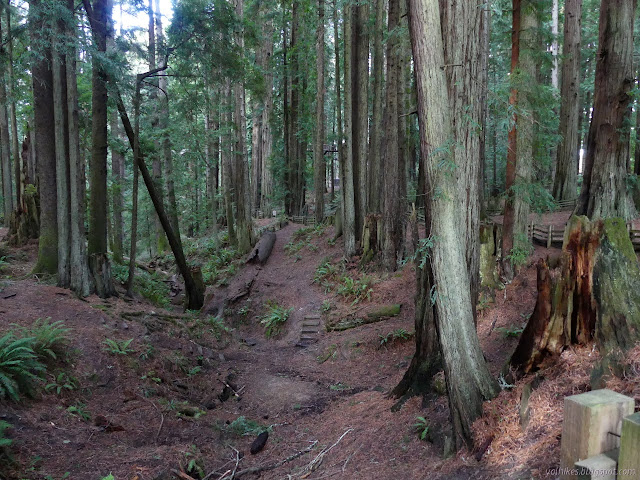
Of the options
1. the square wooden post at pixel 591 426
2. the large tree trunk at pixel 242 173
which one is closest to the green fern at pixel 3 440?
the square wooden post at pixel 591 426

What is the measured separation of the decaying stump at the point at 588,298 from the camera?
14.4 ft

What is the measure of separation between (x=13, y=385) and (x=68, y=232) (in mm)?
5046

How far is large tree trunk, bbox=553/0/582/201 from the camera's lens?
16.0m

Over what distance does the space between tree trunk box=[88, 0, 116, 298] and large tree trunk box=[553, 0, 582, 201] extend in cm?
1490

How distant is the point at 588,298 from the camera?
15.4 ft

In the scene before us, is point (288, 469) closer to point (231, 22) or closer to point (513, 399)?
point (513, 399)

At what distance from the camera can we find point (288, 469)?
5.84 m

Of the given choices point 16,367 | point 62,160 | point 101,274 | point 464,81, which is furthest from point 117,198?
point 464,81

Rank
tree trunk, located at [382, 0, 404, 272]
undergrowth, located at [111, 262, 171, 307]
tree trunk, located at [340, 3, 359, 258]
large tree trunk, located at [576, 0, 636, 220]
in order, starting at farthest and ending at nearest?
tree trunk, located at [340, 3, 359, 258], undergrowth, located at [111, 262, 171, 307], tree trunk, located at [382, 0, 404, 272], large tree trunk, located at [576, 0, 636, 220]

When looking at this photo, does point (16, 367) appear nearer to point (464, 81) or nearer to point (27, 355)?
point (27, 355)

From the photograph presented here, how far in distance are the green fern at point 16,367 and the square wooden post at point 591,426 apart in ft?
20.3

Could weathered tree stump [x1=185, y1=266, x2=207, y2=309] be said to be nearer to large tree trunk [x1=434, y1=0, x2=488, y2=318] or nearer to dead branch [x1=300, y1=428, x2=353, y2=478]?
dead branch [x1=300, y1=428, x2=353, y2=478]

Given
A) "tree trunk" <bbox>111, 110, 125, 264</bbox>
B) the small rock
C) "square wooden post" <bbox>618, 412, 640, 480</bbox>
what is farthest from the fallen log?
"square wooden post" <bbox>618, 412, 640, 480</bbox>

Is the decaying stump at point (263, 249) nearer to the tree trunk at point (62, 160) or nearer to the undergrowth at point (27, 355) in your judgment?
the tree trunk at point (62, 160)
